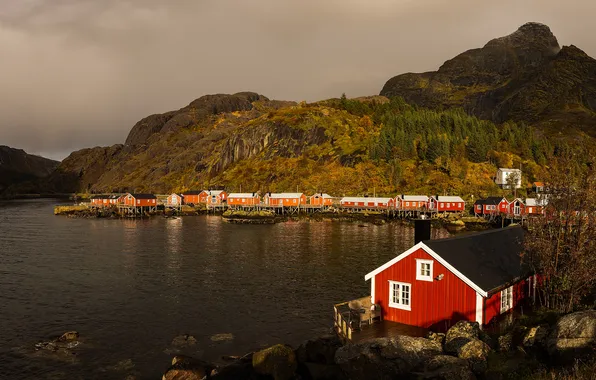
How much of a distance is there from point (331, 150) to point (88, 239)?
102 meters

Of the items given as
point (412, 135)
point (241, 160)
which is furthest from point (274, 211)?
point (241, 160)

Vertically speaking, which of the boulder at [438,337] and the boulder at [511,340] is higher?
the boulder at [511,340]

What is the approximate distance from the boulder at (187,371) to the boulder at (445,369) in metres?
9.93

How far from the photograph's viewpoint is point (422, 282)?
2097 cm

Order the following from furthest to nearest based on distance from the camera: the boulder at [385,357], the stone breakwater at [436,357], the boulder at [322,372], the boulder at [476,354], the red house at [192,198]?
the red house at [192,198] → the boulder at [322,372] → the boulder at [385,357] → the boulder at [476,354] → the stone breakwater at [436,357]

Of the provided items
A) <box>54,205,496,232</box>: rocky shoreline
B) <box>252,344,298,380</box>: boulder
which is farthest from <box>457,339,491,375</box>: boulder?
<box>54,205,496,232</box>: rocky shoreline

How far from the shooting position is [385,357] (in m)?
16.4

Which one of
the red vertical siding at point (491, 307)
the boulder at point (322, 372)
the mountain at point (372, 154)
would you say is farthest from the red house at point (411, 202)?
the boulder at point (322, 372)

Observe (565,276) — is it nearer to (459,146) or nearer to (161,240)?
(161,240)

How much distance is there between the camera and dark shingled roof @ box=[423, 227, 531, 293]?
20.4m

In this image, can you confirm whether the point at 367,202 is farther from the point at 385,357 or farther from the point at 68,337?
the point at 385,357

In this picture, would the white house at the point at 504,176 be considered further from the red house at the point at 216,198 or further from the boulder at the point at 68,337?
the boulder at the point at 68,337

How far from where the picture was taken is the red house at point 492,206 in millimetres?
90500

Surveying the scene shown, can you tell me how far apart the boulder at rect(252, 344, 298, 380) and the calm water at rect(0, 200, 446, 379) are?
6.27 metres
